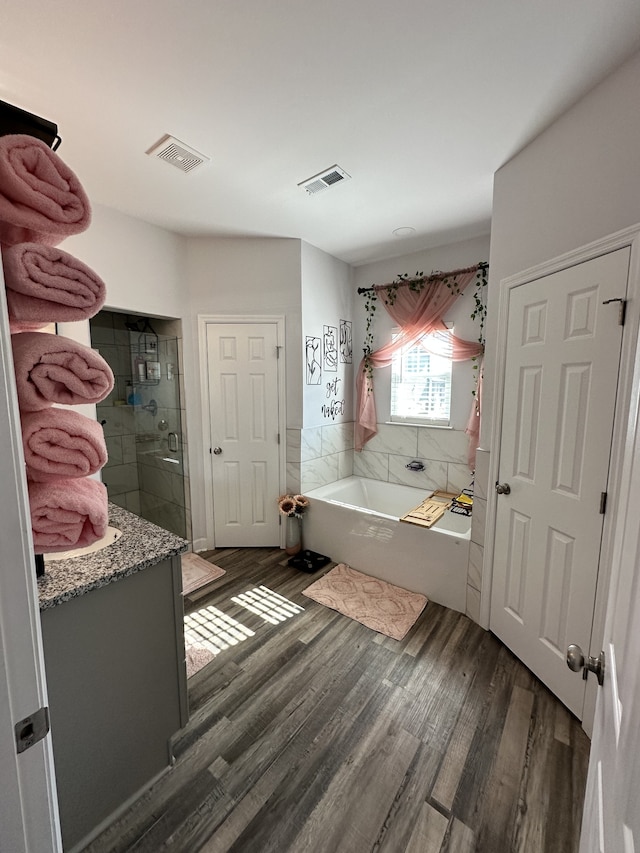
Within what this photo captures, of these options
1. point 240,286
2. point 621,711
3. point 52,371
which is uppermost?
point 240,286

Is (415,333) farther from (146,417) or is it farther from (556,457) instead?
(146,417)

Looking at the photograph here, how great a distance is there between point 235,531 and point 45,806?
266cm

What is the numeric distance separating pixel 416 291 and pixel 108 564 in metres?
3.09

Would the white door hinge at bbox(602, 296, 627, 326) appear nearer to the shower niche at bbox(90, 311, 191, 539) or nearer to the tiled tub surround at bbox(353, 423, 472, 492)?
the tiled tub surround at bbox(353, 423, 472, 492)

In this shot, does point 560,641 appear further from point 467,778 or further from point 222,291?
point 222,291

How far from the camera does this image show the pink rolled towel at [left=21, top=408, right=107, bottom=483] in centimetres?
60

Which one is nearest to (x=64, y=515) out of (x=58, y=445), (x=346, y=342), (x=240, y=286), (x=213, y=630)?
(x=58, y=445)

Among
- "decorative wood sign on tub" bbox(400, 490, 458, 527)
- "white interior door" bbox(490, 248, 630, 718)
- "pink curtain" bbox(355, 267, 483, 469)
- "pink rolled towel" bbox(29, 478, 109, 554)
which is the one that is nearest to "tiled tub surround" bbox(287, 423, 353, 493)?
"pink curtain" bbox(355, 267, 483, 469)

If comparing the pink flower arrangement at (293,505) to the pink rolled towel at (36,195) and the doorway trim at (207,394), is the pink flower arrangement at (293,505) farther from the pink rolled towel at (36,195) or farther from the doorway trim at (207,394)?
the pink rolled towel at (36,195)

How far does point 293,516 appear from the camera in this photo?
3.07m

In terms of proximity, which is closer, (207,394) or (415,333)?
(207,394)

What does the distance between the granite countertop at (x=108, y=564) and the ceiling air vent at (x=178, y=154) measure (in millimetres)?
1872

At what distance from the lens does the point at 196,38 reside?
1.23m

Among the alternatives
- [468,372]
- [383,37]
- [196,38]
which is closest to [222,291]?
[196,38]
